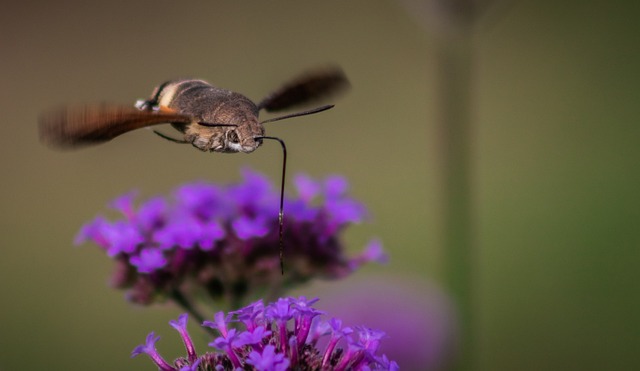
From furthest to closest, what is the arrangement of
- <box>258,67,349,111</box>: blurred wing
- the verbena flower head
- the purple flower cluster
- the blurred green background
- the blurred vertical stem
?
the blurred green background
the blurred vertical stem
the verbena flower head
<box>258,67,349,111</box>: blurred wing
the purple flower cluster

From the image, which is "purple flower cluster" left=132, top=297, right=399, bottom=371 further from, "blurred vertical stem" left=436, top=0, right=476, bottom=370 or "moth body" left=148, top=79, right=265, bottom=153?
"blurred vertical stem" left=436, top=0, right=476, bottom=370

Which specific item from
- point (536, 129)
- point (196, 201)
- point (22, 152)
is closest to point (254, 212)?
point (196, 201)

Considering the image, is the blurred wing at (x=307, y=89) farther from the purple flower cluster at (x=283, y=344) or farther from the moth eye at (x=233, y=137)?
the purple flower cluster at (x=283, y=344)

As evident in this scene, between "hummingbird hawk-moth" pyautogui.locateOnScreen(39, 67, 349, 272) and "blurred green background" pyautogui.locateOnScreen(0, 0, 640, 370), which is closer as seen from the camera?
"hummingbird hawk-moth" pyautogui.locateOnScreen(39, 67, 349, 272)

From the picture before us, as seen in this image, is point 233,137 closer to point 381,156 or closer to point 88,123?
point 88,123

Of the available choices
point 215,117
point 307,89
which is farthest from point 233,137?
point 307,89

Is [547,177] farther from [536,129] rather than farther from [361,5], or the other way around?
[361,5]

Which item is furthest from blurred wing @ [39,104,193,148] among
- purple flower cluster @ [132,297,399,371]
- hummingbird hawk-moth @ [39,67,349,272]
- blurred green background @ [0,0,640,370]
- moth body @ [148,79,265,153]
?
blurred green background @ [0,0,640,370]
